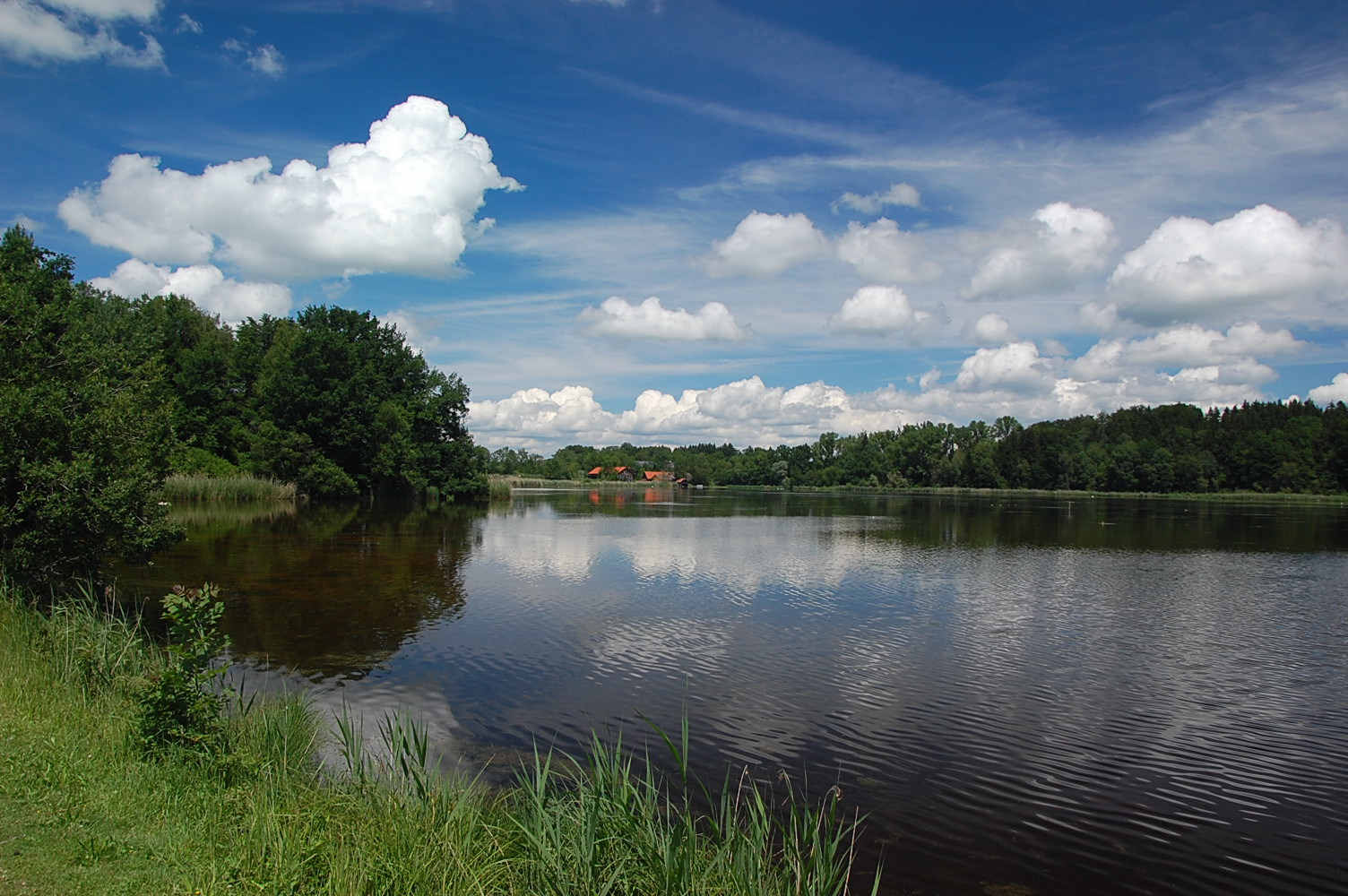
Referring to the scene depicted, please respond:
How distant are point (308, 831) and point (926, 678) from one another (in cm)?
1136

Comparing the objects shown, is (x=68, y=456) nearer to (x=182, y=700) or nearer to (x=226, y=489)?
(x=182, y=700)

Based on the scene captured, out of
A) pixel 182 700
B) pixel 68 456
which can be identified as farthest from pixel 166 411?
pixel 182 700

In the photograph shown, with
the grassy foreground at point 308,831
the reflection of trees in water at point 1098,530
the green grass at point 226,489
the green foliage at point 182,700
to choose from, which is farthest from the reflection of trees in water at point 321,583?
the reflection of trees in water at point 1098,530

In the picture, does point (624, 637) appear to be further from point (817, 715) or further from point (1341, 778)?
point (1341, 778)

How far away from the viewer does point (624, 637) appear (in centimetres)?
1759

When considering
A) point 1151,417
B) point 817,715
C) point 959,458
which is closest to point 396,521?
point 817,715

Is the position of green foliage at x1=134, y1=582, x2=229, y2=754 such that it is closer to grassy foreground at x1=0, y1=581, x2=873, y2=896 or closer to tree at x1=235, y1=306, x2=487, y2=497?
grassy foreground at x1=0, y1=581, x2=873, y2=896

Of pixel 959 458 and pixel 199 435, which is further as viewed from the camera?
pixel 959 458

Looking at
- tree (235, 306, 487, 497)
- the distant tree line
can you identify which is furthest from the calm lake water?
the distant tree line

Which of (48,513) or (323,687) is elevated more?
(48,513)

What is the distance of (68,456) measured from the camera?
49.6 ft

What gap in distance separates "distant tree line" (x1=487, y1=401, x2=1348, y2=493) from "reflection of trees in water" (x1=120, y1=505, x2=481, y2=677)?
2856 inches

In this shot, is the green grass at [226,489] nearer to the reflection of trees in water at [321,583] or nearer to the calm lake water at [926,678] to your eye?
the reflection of trees in water at [321,583]

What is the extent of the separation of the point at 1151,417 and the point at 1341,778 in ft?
539
